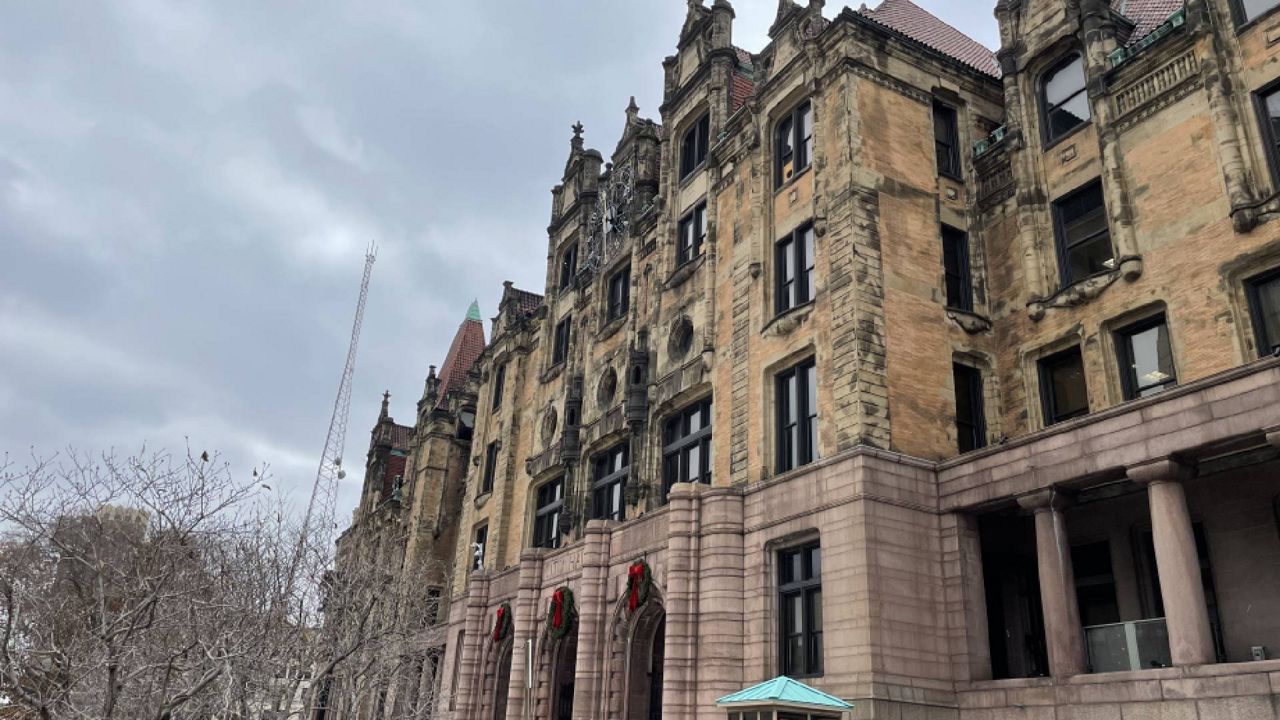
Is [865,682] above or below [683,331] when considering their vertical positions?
below

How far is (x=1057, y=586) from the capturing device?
1958 cm

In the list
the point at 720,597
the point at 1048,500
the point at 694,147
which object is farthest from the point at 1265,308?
the point at 694,147

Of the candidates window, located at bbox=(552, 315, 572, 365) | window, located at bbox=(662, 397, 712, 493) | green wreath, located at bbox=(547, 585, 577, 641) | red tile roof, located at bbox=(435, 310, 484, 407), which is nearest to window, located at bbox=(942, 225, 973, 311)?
Answer: window, located at bbox=(662, 397, 712, 493)

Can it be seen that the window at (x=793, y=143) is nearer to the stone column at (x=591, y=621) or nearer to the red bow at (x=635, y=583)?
the red bow at (x=635, y=583)

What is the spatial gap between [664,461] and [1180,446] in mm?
16730

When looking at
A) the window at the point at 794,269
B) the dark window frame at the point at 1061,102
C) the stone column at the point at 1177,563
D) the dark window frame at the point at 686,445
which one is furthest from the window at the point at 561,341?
the stone column at the point at 1177,563

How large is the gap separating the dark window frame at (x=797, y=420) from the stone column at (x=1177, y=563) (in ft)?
27.4

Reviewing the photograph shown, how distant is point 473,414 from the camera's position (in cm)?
5897

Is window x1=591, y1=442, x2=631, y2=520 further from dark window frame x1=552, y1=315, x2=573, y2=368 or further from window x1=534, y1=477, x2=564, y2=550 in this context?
dark window frame x1=552, y1=315, x2=573, y2=368

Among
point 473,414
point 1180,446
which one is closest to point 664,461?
point 1180,446

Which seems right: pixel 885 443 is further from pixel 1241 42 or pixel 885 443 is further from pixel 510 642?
pixel 510 642

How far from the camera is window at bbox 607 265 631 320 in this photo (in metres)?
38.9

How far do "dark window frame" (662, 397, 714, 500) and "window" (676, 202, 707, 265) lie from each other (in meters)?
5.47

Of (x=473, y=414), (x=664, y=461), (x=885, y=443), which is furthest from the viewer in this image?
(x=473, y=414)
